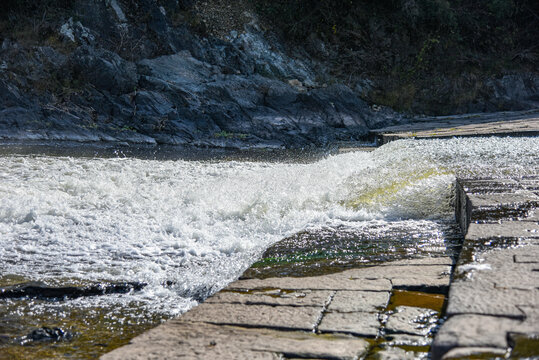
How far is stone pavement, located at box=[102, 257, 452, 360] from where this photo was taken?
186 centimetres

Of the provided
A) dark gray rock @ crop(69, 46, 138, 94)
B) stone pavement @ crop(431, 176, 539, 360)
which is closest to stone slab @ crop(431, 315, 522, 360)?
stone pavement @ crop(431, 176, 539, 360)

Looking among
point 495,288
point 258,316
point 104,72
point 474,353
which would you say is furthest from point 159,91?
point 474,353

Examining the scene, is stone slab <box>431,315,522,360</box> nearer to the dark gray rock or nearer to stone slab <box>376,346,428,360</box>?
stone slab <box>376,346,428,360</box>

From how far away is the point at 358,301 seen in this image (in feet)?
7.51

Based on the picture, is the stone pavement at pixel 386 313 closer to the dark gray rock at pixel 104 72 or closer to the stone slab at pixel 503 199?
the stone slab at pixel 503 199

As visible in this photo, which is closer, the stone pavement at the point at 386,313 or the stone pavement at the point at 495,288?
the stone pavement at the point at 495,288

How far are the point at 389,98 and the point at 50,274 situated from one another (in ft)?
46.5

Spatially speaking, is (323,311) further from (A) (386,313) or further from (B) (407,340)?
(B) (407,340)

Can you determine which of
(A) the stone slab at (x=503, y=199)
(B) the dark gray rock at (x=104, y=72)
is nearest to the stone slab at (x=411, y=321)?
(A) the stone slab at (x=503, y=199)

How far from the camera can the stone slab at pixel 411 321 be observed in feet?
6.57

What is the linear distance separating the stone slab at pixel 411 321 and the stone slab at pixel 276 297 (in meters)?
0.33

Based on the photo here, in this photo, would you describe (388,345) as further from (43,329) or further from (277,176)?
(277,176)

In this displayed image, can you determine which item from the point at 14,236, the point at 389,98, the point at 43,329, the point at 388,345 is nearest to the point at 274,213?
the point at 14,236

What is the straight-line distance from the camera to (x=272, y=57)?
54.0 feet
